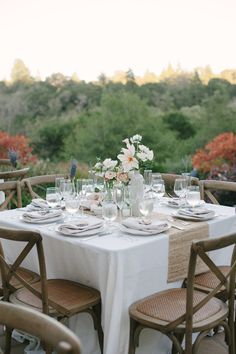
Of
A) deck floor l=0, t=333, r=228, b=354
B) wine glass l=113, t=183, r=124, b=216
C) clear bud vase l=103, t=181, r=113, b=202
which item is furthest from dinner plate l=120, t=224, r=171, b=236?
deck floor l=0, t=333, r=228, b=354

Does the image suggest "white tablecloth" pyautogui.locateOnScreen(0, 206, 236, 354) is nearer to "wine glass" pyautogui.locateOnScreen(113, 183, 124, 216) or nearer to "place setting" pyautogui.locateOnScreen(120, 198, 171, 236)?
"place setting" pyautogui.locateOnScreen(120, 198, 171, 236)

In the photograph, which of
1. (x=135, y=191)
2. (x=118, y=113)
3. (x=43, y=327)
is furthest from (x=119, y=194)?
(x=118, y=113)

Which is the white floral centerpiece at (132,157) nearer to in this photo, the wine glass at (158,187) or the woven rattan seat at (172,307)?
the wine glass at (158,187)

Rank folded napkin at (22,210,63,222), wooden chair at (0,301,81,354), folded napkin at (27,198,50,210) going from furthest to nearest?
folded napkin at (27,198,50,210), folded napkin at (22,210,63,222), wooden chair at (0,301,81,354)

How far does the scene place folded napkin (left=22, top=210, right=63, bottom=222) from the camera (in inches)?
105

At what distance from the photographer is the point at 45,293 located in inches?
87.8

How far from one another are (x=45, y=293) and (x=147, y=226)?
564 mm

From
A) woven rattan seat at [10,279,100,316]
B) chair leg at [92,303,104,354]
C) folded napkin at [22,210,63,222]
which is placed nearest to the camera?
woven rattan seat at [10,279,100,316]

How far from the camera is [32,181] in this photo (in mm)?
3631

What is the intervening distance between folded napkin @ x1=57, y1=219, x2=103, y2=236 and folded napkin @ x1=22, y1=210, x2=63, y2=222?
0.23 m

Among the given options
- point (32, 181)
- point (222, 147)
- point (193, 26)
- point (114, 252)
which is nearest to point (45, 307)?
point (114, 252)

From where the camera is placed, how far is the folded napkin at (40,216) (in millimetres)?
2672

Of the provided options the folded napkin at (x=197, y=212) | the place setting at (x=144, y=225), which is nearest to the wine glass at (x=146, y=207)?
the place setting at (x=144, y=225)

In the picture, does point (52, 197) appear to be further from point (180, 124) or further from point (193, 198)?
point (180, 124)
